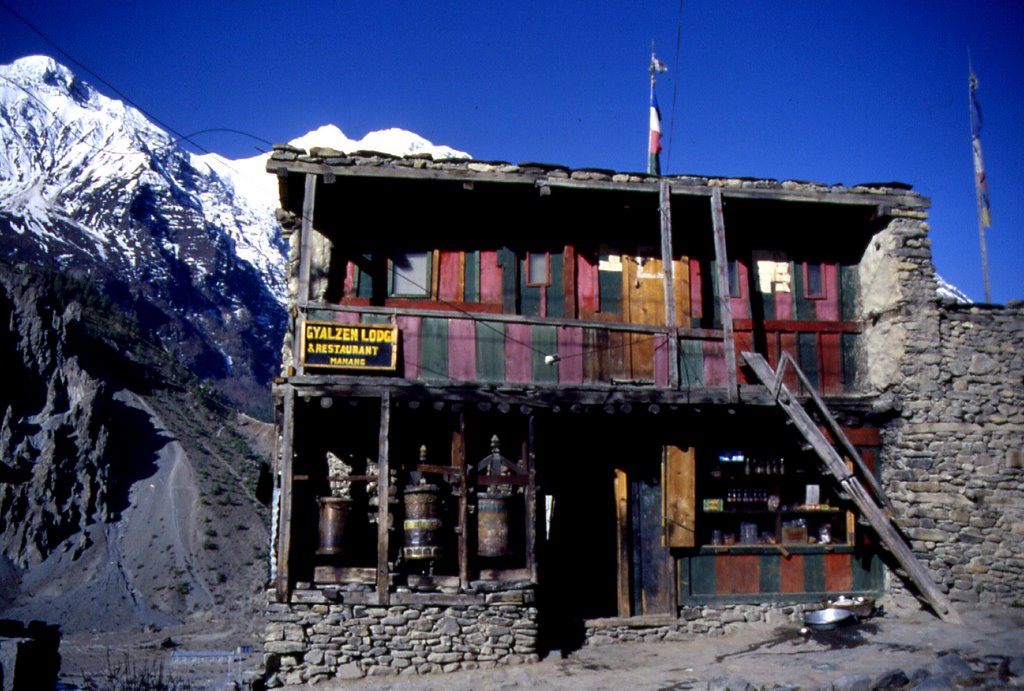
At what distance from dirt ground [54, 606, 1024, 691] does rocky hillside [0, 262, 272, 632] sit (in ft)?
85.2

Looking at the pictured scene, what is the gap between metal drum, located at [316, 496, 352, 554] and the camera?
1149 centimetres

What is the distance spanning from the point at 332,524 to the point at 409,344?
3.07 m

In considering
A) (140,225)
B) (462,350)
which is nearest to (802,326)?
(462,350)

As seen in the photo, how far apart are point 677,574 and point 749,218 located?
6.63 meters

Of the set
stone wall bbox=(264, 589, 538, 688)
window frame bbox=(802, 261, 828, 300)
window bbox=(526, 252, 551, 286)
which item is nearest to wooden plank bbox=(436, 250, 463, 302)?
window bbox=(526, 252, 551, 286)

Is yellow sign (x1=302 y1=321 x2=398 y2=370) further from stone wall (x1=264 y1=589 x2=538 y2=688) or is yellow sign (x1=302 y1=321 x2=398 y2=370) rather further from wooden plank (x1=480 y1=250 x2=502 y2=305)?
stone wall (x1=264 y1=589 x2=538 y2=688)

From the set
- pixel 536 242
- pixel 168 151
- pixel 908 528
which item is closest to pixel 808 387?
pixel 908 528

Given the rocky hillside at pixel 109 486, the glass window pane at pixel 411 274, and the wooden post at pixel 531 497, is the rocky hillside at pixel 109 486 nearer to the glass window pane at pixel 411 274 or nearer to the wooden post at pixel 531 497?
the glass window pane at pixel 411 274

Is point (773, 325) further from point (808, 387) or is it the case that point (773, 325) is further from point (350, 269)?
point (350, 269)

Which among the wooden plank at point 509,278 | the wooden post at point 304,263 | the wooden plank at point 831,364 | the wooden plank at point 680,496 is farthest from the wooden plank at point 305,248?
the wooden plank at point 831,364

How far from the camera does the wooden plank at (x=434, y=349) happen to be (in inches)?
484

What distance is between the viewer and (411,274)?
13.4 m

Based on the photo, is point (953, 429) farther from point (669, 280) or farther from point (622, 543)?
point (622, 543)

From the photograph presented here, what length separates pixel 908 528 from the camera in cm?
1266
